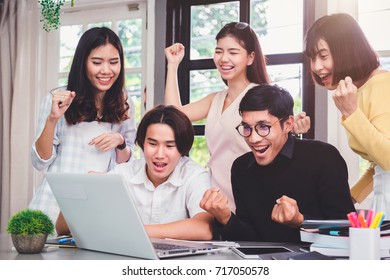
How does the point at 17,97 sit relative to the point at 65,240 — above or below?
above

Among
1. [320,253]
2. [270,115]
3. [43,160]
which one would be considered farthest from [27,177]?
[320,253]

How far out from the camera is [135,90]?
64.7 inches

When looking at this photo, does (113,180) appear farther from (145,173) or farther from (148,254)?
(145,173)

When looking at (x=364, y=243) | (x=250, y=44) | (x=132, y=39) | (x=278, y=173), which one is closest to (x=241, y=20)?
(x=250, y=44)

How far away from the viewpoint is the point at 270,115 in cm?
147

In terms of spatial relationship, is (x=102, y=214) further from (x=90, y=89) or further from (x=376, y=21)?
(x=376, y=21)

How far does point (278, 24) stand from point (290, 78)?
0.16 meters

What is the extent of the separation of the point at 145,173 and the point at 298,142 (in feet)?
1.38

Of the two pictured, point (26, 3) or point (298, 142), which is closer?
point (298, 142)

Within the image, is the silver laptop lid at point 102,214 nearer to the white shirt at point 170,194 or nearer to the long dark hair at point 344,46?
the white shirt at point 170,194

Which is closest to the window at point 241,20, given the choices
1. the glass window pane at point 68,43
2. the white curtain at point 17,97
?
the glass window pane at point 68,43

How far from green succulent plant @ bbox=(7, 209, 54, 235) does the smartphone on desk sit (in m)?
0.37

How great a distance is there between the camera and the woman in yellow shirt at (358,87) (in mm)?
1338

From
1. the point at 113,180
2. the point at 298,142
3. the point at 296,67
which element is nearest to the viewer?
the point at 113,180
